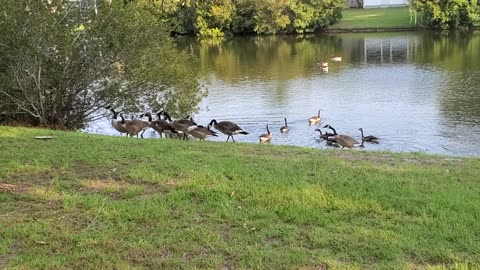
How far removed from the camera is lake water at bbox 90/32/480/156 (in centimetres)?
1861

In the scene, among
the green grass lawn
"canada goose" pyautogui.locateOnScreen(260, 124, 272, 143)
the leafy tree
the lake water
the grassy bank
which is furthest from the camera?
the green grass lawn

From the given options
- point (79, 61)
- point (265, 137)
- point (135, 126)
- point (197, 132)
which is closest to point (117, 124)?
point (135, 126)

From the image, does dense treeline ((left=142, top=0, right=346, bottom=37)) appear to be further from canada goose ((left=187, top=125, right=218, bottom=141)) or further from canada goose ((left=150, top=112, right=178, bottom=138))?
canada goose ((left=187, top=125, right=218, bottom=141))

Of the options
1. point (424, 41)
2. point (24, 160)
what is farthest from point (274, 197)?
point (424, 41)

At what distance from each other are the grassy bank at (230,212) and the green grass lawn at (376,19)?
193 feet

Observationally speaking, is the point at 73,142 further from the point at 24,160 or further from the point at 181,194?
the point at 181,194

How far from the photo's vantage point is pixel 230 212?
Result: 516 cm

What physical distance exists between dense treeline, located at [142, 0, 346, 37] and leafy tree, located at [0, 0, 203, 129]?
45553 millimetres

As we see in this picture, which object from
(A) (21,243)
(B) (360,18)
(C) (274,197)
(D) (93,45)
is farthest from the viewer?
(B) (360,18)

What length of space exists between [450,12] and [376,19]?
11.7 m

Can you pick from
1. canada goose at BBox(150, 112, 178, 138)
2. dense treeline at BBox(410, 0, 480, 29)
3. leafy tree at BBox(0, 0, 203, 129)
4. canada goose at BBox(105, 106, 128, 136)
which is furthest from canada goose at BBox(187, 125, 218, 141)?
dense treeline at BBox(410, 0, 480, 29)

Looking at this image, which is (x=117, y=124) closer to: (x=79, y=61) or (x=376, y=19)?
(x=79, y=61)

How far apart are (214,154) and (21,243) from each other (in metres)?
3.84

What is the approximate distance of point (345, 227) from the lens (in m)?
4.77
